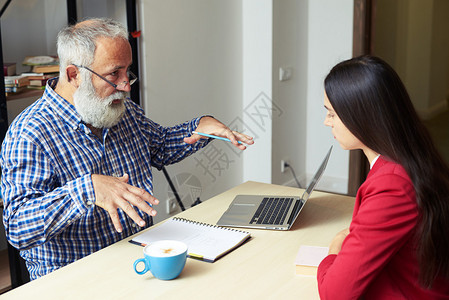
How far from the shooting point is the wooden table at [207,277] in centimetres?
130

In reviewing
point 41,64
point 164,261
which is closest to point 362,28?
point 41,64

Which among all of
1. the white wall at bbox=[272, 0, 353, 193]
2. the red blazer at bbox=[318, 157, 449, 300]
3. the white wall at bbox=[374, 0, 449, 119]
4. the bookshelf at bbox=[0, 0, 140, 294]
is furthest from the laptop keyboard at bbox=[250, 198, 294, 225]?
the white wall at bbox=[374, 0, 449, 119]

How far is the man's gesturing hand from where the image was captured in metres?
1.35

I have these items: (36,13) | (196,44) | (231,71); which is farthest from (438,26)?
(36,13)

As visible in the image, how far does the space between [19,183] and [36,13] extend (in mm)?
1269

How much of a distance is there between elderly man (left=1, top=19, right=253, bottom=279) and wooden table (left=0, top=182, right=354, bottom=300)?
5.8 inches

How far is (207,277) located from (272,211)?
476 millimetres

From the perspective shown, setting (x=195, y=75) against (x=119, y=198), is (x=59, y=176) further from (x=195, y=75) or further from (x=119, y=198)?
(x=195, y=75)

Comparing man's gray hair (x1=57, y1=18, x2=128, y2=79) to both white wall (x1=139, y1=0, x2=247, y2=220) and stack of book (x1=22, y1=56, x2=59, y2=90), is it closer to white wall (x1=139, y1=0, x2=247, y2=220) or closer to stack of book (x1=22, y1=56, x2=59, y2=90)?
stack of book (x1=22, y1=56, x2=59, y2=90)

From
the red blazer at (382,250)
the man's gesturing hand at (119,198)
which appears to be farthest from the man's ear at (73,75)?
the red blazer at (382,250)

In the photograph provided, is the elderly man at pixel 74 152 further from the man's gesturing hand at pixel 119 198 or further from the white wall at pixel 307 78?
the white wall at pixel 307 78

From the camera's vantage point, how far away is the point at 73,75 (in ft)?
5.91

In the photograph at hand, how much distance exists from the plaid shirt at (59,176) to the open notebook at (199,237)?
190 millimetres

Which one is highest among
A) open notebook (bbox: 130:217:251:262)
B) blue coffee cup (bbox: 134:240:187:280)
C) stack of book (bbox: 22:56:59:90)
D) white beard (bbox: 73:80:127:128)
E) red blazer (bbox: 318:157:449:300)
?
stack of book (bbox: 22:56:59:90)
